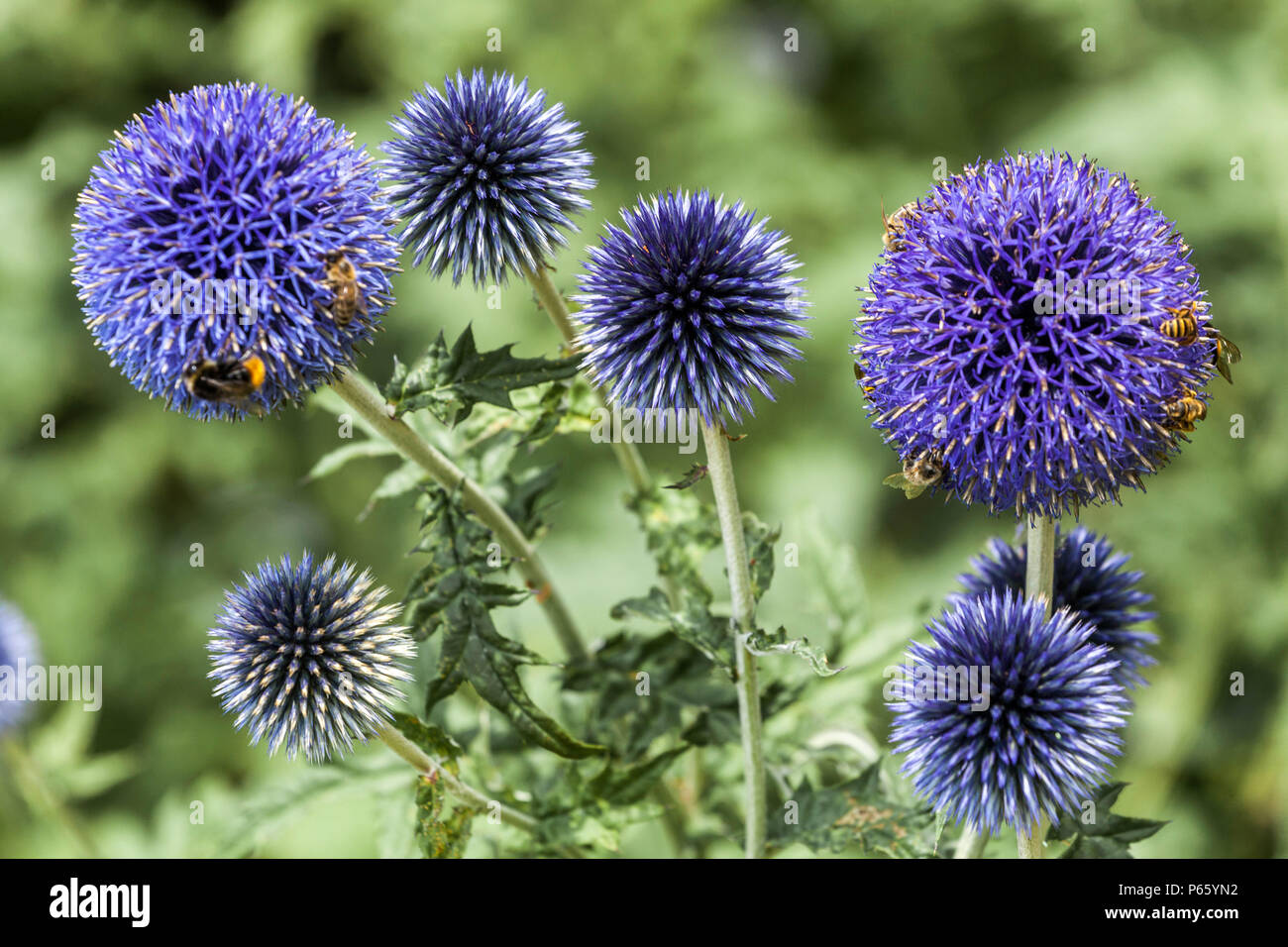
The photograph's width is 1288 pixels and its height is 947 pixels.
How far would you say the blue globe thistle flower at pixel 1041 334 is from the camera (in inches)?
68.1

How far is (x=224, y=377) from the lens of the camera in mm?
1787

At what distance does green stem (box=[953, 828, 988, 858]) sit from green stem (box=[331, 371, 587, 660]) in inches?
35.4

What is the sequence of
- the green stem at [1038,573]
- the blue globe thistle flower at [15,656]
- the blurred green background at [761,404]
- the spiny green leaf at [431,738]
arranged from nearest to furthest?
the green stem at [1038,573], the spiny green leaf at [431,738], the blue globe thistle flower at [15,656], the blurred green background at [761,404]

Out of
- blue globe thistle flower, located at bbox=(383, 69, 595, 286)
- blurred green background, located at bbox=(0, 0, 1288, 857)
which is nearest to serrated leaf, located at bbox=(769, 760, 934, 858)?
blue globe thistle flower, located at bbox=(383, 69, 595, 286)

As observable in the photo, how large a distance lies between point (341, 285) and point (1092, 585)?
155 cm

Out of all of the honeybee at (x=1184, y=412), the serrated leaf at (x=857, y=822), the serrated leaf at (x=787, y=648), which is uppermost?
the honeybee at (x=1184, y=412)

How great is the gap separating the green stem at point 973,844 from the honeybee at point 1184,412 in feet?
2.59

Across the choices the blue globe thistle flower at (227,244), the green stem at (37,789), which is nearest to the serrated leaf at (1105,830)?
the blue globe thistle flower at (227,244)

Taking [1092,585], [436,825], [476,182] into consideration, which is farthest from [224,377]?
[1092,585]

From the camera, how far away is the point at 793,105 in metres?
6.26

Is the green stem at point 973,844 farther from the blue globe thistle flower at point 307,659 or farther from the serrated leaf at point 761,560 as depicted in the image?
the blue globe thistle flower at point 307,659

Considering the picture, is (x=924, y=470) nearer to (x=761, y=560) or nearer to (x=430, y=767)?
(x=761, y=560)

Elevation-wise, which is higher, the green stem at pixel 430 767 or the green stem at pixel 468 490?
the green stem at pixel 468 490

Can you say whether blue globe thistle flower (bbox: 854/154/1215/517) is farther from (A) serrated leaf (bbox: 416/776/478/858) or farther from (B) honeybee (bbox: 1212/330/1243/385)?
(A) serrated leaf (bbox: 416/776/478/858)
